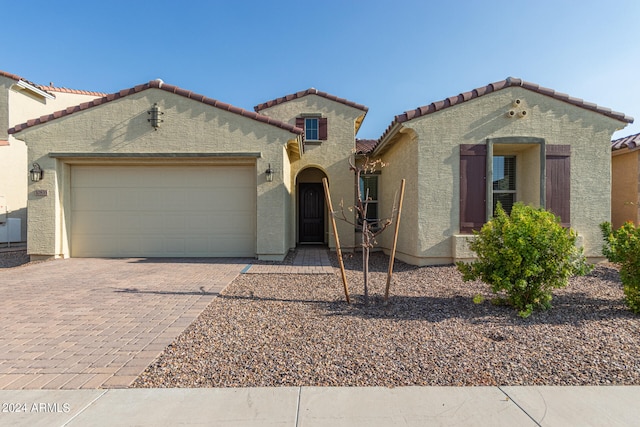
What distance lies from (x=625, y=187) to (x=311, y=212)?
1013 cm

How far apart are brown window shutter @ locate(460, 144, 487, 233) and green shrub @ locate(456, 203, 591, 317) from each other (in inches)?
117

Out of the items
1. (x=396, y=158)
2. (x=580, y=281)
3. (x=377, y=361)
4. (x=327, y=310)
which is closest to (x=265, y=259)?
(x=327, y=310)

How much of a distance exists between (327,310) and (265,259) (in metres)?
4.13

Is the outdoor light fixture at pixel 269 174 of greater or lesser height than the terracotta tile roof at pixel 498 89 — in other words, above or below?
below

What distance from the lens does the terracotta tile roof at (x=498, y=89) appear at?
746cm

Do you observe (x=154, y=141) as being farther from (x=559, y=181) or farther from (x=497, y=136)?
(x=559, y=181)

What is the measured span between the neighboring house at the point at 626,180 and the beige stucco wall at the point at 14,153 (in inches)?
796

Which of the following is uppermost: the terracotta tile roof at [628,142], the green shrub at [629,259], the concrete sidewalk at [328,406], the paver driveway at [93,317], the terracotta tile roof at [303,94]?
the terracotta tile roof at [303,94]

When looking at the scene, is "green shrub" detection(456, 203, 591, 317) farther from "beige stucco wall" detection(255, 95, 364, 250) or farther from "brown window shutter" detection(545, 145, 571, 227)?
"beige stucco wall" detection(255, 95, 364, 250)

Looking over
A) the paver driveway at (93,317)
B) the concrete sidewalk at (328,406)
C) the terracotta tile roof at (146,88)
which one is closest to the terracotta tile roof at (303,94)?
the terracotta tile roof at (146,88)

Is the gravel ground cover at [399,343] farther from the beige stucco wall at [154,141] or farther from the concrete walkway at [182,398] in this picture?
the beige stucco wall at [154,141]

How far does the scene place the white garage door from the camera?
29.0 feet

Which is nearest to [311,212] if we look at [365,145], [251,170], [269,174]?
[365,145]

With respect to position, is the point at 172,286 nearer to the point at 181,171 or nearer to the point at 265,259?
the point at 265,259
